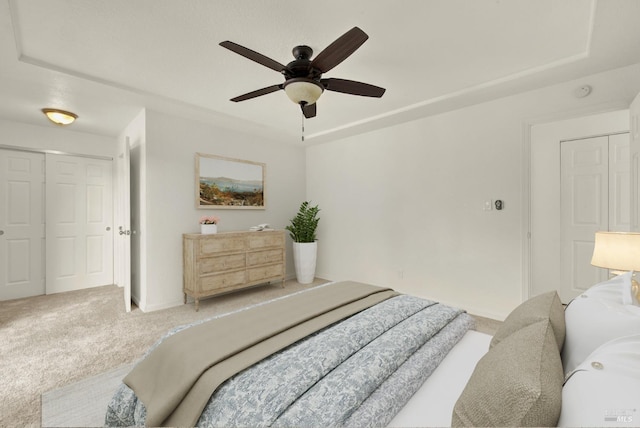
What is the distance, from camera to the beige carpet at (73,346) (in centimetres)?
173

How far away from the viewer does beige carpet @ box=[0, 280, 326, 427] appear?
6.21 ft

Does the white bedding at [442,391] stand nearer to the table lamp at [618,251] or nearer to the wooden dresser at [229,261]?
the table lamp at [618,251]

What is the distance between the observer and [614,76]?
7.94ft

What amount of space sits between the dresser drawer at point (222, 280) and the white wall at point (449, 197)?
165cm

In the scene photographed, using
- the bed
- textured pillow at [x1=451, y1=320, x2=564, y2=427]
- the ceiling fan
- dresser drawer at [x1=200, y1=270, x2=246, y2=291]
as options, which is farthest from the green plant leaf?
textured pillow at [x1=451, y1=320, x2=564, y2=427]

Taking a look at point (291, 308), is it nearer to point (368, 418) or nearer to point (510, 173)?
point (368, 418)

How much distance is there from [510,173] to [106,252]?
19.1 ft

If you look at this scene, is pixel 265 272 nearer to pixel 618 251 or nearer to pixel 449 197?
pixel 449 197

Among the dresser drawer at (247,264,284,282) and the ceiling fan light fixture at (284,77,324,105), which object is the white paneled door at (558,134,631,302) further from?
the dresser drawer at (247,264,284,282)

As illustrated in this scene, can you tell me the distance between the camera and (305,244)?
4602 millimetres

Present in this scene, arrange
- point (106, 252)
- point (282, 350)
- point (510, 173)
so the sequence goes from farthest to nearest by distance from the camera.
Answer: point (106, 252) < point (510, 173) < point (282, 350)

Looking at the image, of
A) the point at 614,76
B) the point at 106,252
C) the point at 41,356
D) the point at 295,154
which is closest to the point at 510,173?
the point at 614,76

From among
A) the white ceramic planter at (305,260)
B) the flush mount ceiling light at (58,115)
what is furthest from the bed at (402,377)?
the flush mount ceiling light at (58,115)

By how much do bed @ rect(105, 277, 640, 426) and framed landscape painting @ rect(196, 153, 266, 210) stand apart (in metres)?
2.63
